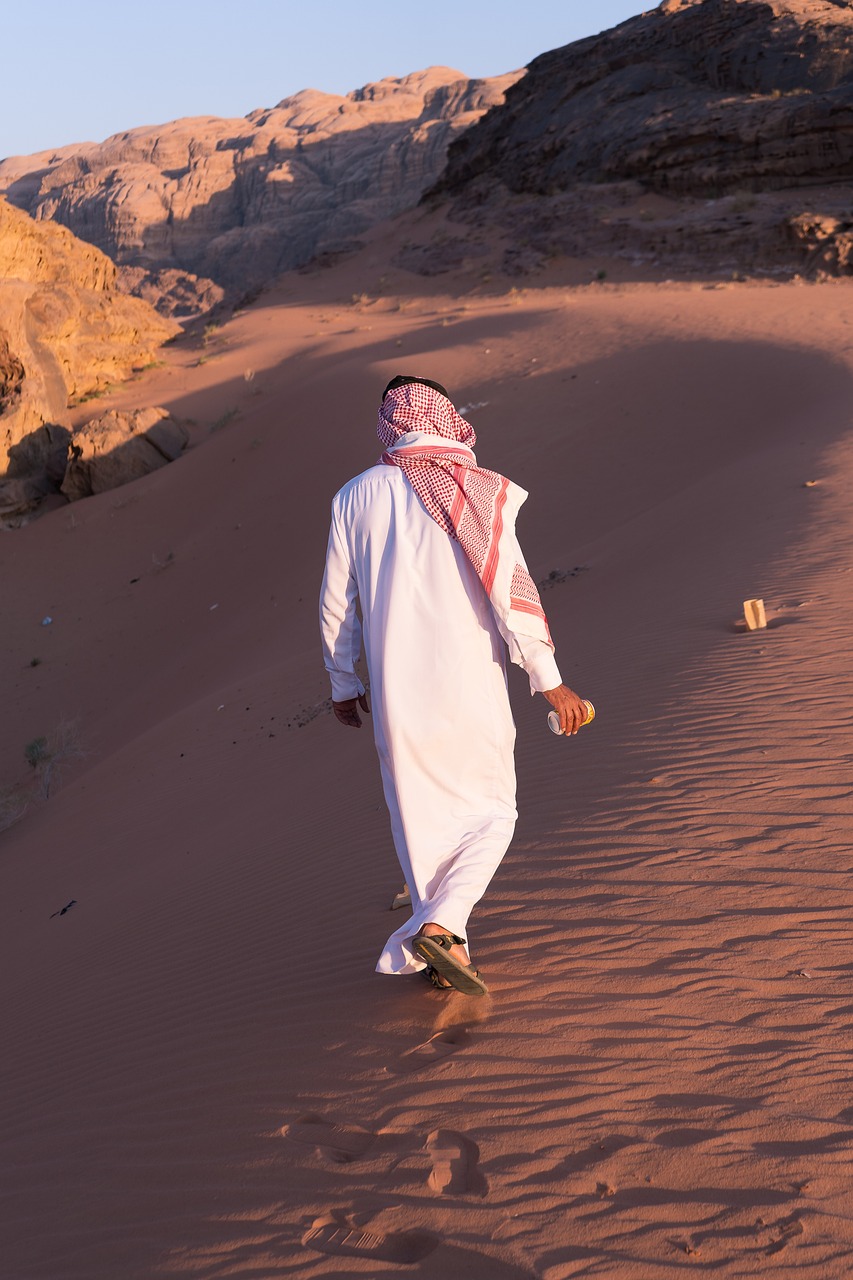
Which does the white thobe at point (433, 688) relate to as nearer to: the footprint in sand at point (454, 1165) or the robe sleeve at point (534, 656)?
the robe sleeve at point (534, 656)

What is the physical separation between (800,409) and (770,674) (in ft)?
27.8

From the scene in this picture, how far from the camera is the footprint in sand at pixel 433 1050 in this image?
2.97 metres

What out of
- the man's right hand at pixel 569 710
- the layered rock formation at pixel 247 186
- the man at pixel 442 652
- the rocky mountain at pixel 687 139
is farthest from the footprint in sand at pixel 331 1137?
the layered rock formation at pixel 247 186

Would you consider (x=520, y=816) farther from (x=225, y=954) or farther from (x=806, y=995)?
(x=806, y=995)

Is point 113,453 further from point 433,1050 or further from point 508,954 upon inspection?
point 433,1050

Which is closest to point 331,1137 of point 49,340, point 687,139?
point 49,340

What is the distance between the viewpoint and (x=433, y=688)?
3.35 metres

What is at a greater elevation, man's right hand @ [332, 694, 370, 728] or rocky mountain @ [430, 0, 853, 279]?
rocky mountain @ [430, 0, 853, 279]

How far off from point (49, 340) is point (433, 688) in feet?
69.4

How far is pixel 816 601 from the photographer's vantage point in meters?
7.11

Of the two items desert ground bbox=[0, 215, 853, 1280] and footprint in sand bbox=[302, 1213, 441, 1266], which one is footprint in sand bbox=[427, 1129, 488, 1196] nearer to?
desert ground bbox=[0, 215, 853, 1280]

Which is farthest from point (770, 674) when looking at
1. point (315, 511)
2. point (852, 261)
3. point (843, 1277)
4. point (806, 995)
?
point (852, 261)

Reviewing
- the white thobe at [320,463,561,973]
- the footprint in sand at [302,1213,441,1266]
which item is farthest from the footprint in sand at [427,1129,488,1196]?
the white thobe at [320,463,561,973]

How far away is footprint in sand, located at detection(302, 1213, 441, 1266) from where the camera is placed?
2.26 meters
